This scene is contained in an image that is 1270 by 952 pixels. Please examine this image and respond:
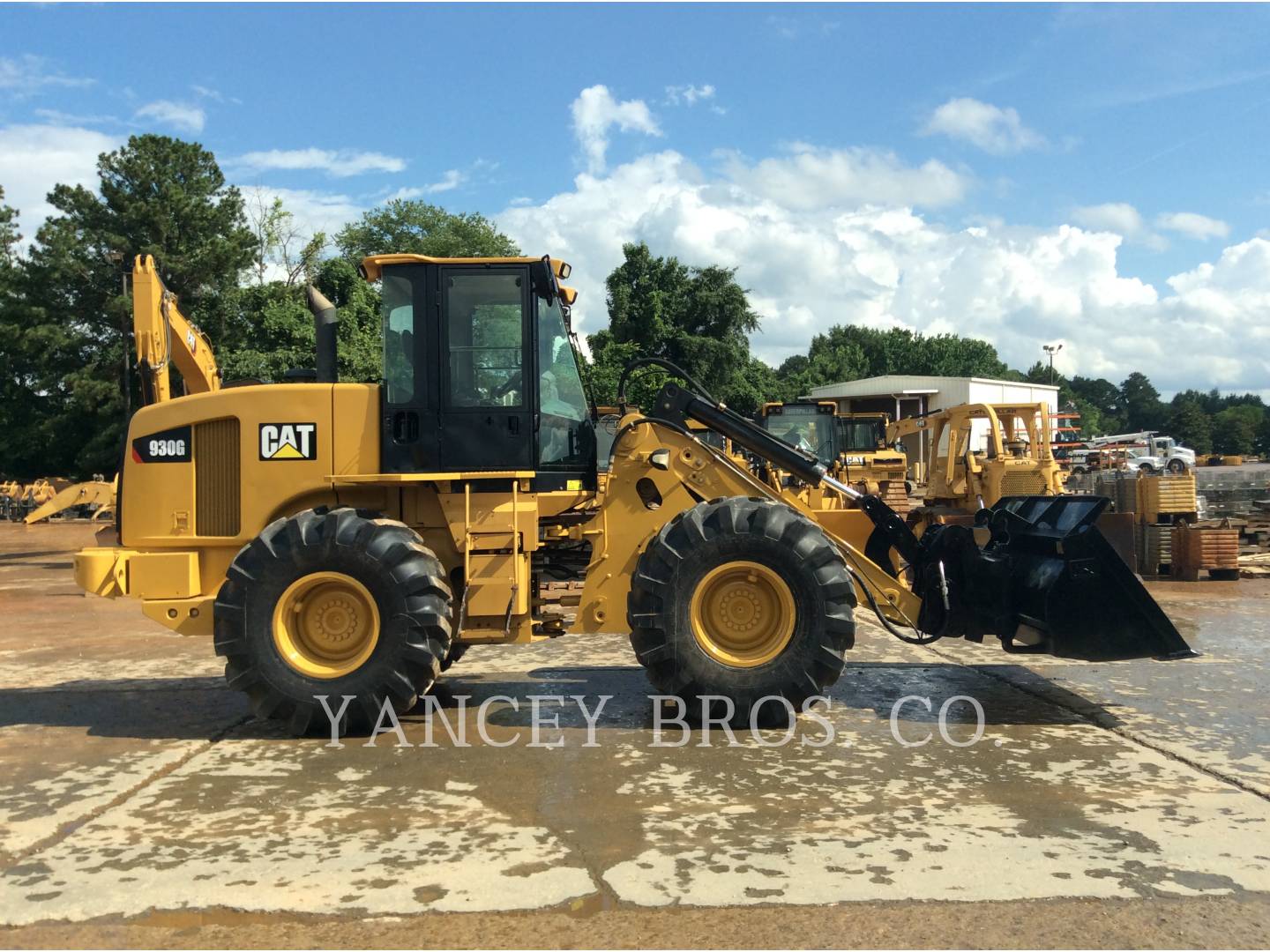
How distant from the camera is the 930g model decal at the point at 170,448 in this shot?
6520mm

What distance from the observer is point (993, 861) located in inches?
156

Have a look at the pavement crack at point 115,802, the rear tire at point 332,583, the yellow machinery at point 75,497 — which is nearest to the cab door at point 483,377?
the rear tire at point 332,583

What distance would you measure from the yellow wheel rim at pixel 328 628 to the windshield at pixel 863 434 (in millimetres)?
13624

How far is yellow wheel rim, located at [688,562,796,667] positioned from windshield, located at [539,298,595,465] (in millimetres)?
1409

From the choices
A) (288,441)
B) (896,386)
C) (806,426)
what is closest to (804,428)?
(806,426)

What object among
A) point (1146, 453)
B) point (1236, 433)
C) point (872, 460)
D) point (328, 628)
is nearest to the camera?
point (328, 628)

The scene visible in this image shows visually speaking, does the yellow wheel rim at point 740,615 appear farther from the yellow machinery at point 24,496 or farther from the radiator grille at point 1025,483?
the yellow machinery at point 24,496

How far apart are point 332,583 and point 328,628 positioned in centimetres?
30

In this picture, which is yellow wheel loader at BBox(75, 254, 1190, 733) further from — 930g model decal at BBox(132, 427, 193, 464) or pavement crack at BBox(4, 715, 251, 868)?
pavement crack at BBox(4, 715, 251, 868)

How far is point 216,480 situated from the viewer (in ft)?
21.4

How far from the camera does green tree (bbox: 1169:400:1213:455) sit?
272ft

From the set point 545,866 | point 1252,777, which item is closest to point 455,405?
point 545,866

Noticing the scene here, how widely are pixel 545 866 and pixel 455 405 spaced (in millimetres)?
3173

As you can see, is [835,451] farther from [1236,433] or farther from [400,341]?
[1236,433]
